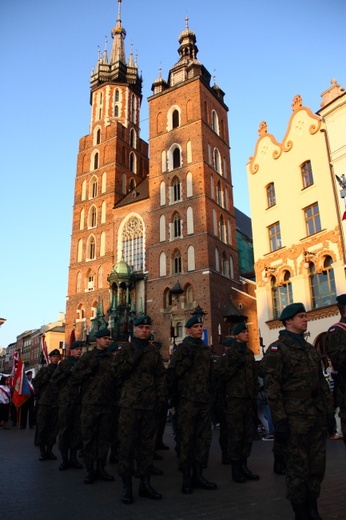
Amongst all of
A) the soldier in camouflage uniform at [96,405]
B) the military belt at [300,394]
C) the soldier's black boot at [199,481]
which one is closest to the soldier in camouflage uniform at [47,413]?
the soldier in camouflage uniform at [96,405]

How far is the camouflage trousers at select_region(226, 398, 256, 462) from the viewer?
19.4 feet

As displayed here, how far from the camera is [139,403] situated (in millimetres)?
5426

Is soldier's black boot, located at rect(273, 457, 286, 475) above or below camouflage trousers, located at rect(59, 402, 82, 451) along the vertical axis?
below

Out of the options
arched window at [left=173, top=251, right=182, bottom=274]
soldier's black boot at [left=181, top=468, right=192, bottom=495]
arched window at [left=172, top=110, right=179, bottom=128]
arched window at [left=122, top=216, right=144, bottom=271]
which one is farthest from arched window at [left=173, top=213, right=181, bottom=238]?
soldier's black boot at [left=181, top=468, right=192, bottom=495]

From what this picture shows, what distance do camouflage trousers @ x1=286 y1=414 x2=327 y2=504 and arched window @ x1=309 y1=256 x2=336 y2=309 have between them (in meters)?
13.9

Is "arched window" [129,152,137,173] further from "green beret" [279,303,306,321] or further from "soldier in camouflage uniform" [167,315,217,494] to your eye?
"green beret" [279,303,306,321]

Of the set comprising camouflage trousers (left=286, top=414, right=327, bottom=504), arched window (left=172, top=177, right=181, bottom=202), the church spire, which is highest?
the church spire

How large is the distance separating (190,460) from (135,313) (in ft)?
97.1

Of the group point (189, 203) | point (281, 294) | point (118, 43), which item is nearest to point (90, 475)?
point (281, 294)

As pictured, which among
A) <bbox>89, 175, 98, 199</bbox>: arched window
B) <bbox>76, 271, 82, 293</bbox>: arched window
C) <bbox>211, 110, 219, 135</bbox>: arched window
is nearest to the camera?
<bbox>211, 110, 219, 135</bbox>: arched window

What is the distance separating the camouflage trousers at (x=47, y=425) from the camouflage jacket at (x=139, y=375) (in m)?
3.69

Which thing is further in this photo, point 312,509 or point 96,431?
point 96,431

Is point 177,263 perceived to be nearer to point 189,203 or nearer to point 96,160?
point 189,203

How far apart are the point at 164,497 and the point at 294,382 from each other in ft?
7.84
